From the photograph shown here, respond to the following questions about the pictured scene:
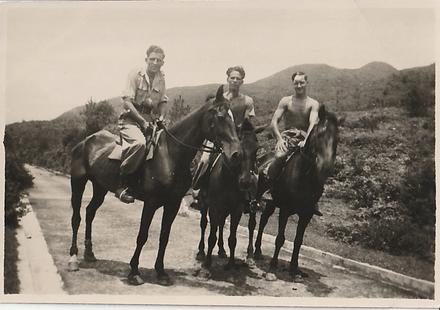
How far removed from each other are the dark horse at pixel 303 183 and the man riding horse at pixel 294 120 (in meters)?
0.11

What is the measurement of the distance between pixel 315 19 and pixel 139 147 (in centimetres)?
256

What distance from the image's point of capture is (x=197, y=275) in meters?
5.98

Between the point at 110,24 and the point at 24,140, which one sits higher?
the point at 110,24

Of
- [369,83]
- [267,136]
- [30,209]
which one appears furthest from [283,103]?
[30,209]

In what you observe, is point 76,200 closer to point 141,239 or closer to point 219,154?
point 141,239

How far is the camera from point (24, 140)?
6.42 meters

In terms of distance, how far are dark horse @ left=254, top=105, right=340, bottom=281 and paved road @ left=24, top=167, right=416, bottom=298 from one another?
0.19 m

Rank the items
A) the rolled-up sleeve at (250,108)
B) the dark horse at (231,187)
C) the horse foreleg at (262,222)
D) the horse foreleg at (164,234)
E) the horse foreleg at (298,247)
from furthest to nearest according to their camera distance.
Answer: the horse foreleg at (262,222) < the rolled-up sleeve at (250,108) < the horse foreleg at (298,247) < the horse foreleg at (164,234) < the dark horse at (231,187)

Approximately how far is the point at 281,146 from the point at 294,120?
394mm

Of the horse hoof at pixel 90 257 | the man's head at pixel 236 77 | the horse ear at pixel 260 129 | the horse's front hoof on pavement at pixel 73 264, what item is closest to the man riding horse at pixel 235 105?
the man's head at pixel 236 77

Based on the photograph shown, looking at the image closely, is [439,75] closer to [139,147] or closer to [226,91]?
[226,91]

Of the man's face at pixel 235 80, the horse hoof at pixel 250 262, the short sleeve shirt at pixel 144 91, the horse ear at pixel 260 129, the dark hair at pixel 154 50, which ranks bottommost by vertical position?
the horse hoof at pixel 250 262

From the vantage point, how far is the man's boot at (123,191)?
5.64 m

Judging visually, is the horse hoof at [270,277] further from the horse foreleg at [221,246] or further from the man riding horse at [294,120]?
the man riding horse at [294,120]
